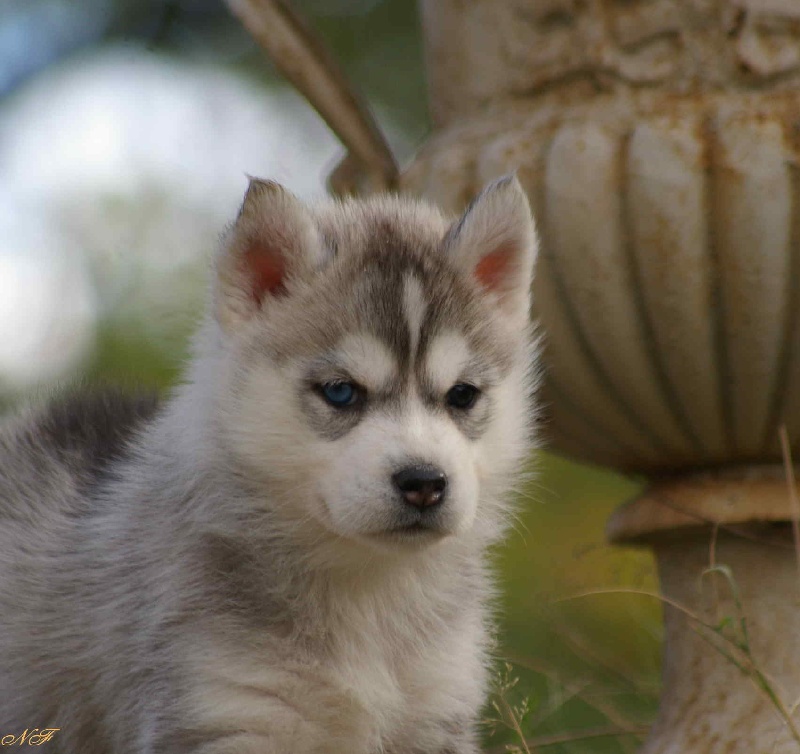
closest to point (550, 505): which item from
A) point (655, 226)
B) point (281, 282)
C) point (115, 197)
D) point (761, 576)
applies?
point (115, 197)

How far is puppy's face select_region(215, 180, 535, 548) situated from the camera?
2.95 metres

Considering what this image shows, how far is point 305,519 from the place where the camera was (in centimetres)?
317

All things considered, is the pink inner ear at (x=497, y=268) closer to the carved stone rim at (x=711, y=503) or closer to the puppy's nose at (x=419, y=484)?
the puppy's nose at (x=419, y=484)

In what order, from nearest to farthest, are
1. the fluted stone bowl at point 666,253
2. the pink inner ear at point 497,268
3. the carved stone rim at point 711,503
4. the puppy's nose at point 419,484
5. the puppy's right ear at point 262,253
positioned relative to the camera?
the puppy's nose at point 419,484 → the puppy's right ear at point 262,253 → the pink inner ear at point 497,268 → the fluted stone bowl at point 666,253 → the carved stone rim at point 711,503

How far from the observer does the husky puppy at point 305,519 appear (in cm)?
297

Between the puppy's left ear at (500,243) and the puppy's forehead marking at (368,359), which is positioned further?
the puppy's left ear at (500,243)

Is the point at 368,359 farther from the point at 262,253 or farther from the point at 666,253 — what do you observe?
the point at 666,253

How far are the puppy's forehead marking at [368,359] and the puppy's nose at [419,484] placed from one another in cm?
29

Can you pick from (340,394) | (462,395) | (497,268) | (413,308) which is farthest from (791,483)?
(340,394)

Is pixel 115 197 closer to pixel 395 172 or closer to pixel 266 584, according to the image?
pixel 395 172

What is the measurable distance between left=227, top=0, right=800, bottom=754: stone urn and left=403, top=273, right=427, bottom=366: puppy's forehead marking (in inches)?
36.1

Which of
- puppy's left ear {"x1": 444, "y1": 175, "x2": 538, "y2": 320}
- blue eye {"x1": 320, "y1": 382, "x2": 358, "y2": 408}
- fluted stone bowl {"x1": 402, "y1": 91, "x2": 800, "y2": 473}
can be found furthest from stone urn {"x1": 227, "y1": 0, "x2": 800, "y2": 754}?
blue eye {"x1": 320, "y1": 382, "x2": 358, "y2": 408}

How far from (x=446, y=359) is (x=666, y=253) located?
1.04 m

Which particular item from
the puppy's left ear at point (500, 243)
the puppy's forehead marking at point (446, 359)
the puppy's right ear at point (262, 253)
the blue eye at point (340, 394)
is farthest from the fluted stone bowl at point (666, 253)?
the blue eye at point (340, 394)
